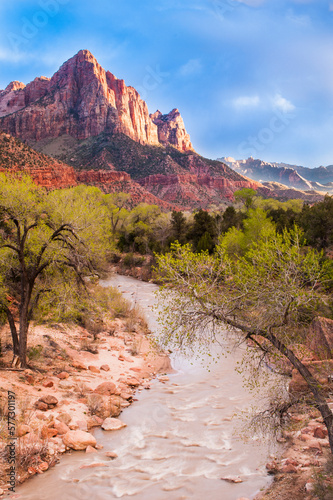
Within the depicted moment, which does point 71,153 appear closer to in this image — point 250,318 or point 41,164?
point 41,164

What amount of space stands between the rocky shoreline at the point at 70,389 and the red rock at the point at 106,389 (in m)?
0.03

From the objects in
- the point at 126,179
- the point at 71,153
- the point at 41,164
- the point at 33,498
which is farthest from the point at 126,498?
the point at 71,153

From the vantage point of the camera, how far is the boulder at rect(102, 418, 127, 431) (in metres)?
7.64

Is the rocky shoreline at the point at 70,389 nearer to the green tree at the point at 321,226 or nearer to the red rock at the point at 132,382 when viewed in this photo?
the red rock at the point at 132,382

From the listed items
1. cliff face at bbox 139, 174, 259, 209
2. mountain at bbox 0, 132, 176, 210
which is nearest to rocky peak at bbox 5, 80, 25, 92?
cliff face at bbox 139, 174, 259, 209

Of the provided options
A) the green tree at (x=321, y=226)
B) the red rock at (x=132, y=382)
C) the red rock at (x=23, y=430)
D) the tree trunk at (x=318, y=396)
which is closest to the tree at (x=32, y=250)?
the red rock at (x=23, y=430)

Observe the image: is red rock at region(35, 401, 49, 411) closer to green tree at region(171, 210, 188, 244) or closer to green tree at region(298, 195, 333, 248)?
green tree at region(298, 195, 333, 248)

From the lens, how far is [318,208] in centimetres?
2667

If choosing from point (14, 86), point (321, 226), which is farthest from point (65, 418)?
point (14, 86)

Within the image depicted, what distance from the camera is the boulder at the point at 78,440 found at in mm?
6531

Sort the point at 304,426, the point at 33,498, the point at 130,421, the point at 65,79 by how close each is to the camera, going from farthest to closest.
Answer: the point at 65,79 < the point at 130,421 < the point at 304,426 < the point at 33,498

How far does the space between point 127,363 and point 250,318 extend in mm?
8273

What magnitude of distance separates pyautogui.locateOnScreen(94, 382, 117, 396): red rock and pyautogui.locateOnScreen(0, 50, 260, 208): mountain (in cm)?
9128

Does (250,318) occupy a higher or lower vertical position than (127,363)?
higher
